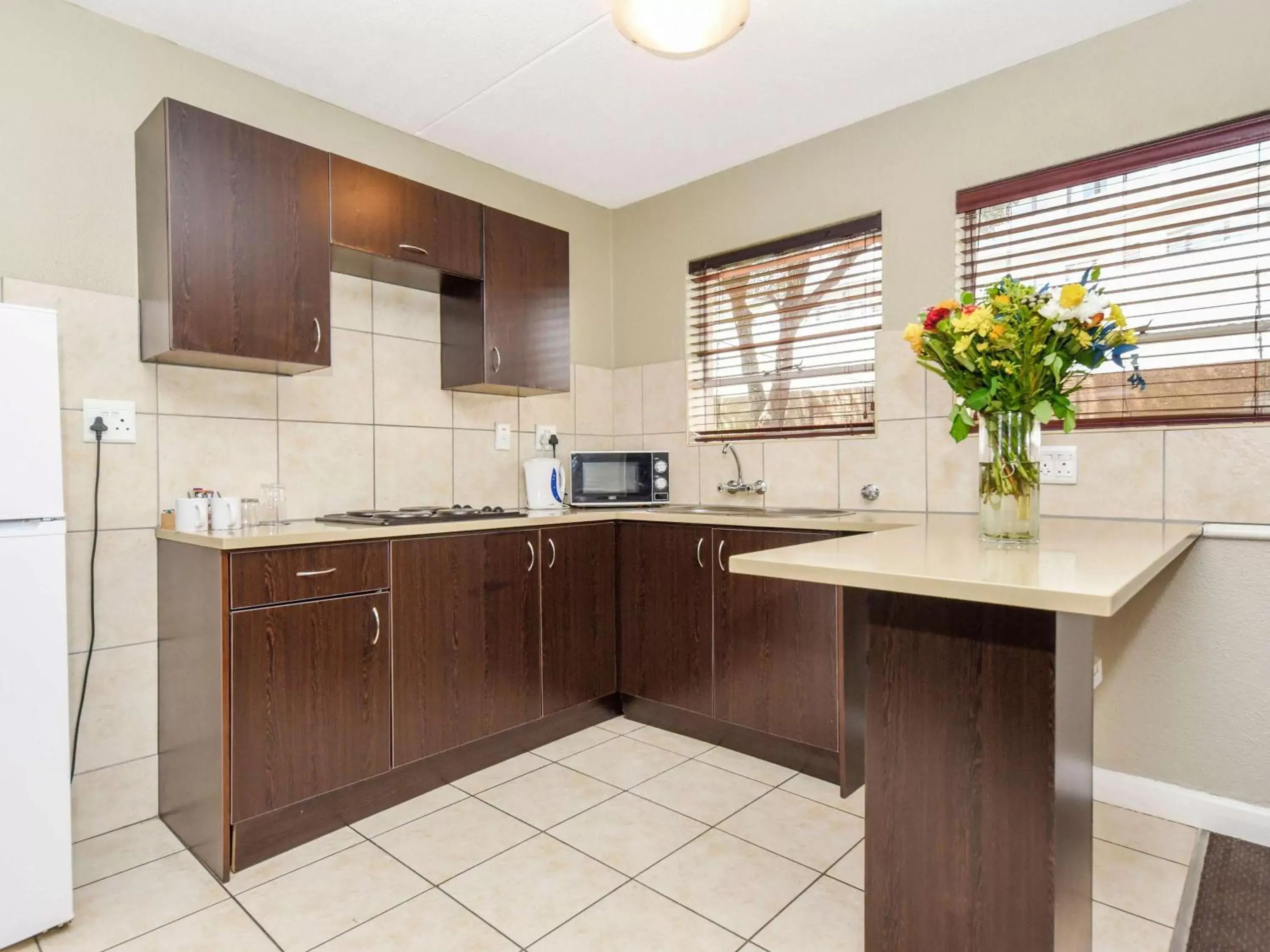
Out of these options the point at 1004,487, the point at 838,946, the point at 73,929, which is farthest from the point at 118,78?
the point at 838,946

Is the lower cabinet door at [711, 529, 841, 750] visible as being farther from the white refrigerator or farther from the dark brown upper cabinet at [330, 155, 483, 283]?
the white refrigerator

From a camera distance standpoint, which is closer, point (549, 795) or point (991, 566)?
point (991, 566)

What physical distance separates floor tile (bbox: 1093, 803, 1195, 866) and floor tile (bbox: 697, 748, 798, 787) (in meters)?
0.92

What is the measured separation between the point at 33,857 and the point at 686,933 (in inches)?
57.6

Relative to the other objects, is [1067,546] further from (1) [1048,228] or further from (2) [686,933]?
(1) [1048,228]

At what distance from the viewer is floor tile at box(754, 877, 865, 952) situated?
163 centimetres

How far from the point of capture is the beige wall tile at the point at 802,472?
2943mm

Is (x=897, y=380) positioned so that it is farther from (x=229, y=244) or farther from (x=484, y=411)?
(x=229, y=244)

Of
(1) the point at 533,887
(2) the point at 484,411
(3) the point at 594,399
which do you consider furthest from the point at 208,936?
(3) the point at 594,399

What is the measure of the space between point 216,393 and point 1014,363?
2.33 meters

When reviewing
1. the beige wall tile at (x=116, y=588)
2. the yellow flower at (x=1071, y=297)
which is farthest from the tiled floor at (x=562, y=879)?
the yellow flower at (x=1071, y=297)

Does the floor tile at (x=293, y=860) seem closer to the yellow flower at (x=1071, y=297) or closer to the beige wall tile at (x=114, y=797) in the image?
the beige wall tile at (x=114, y=797)

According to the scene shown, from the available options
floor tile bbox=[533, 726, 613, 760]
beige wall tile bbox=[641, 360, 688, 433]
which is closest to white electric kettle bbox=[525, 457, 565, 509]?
beige wall tile bbox=[641, 360, 688, 433]

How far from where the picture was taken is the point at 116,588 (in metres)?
2.16
